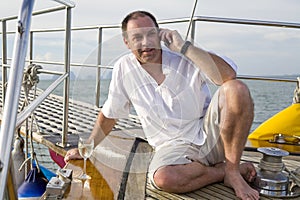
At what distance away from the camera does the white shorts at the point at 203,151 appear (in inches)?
62.7

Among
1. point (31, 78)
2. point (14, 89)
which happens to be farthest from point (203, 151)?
point (14, 89)

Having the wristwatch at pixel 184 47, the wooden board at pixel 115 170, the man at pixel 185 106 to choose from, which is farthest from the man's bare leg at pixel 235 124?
the wooden board at pixel 115 170

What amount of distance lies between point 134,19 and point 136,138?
775 mm

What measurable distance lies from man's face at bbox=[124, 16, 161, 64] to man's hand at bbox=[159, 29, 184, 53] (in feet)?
0.08

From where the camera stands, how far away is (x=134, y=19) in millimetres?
1557

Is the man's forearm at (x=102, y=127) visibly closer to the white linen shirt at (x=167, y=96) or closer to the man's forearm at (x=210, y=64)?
the white linen shirt at (x=167, y=96)

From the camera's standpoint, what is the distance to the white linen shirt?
1.55 m

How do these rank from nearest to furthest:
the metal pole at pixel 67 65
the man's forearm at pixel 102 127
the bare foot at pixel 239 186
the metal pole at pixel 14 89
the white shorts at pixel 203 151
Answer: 1. the metal pole at pixel 14 89
2. the bare foot at pixel 239 186
3. the white shorts at pixel 203 151
4. the man's forearm at pixel 102 127
5. the metal pole at pixel 67 65

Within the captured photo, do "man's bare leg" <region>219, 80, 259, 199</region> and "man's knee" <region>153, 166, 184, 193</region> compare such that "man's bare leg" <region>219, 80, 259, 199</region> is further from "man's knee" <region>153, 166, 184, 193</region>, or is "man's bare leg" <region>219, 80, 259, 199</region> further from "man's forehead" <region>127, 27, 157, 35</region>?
"man's forehead" <region>127, 27, 157, 35</region>

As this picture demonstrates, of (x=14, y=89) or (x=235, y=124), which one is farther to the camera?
(x=235, y=124)

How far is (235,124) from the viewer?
5.12 feet

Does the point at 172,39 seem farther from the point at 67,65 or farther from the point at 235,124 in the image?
the point at 67,65

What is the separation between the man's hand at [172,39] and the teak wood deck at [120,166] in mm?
407

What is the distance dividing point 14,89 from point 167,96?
0.92 meters
